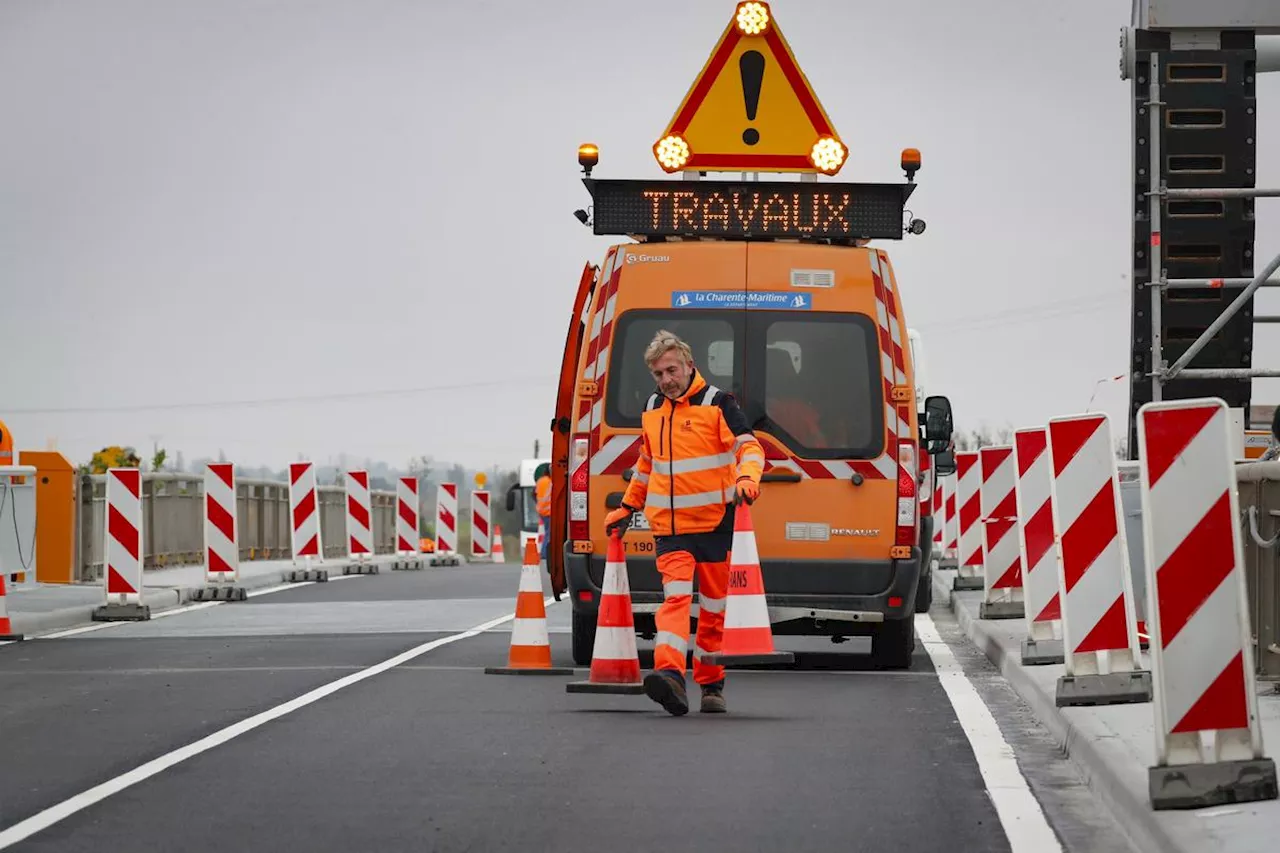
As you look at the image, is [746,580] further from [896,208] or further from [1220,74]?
[1220,74]

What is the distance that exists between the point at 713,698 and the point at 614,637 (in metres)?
1.00

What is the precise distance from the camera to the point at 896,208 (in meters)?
Answer: 14.8

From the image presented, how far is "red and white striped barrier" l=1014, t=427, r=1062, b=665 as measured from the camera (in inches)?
509

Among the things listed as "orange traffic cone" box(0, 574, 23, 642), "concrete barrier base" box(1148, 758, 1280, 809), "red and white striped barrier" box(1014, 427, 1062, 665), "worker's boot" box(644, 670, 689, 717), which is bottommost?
"orange traffic cone" box(0, 574, 23, 642)

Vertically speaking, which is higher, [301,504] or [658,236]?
[658,236]

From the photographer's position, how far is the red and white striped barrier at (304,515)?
1188 inches

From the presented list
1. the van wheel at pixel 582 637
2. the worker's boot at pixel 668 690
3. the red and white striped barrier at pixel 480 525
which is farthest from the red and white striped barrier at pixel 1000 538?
the red and white striped barrier at pixel 480 525

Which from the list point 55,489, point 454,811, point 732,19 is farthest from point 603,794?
point 55,489

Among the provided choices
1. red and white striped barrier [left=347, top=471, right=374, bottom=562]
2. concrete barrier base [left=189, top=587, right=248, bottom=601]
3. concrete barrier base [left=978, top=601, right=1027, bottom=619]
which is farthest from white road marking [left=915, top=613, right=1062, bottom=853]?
red and white striped barrier [left=347, top=471, right=374, bottom=562]

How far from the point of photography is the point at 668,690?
37.1 feet

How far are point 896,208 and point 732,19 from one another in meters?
2.19

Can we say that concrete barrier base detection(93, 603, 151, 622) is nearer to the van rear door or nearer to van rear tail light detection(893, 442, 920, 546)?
the van rear door

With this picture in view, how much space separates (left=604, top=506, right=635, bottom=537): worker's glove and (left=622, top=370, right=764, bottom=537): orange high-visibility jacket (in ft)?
0.32

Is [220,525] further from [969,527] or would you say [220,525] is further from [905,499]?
[905,499]
